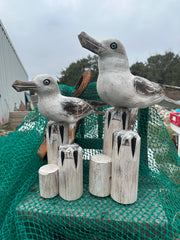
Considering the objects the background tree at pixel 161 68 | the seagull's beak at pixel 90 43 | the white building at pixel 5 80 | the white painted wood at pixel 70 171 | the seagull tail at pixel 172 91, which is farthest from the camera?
the background tree at pixel 161 68

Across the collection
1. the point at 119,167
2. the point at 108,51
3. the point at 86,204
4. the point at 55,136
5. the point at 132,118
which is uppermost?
the point at 108,51

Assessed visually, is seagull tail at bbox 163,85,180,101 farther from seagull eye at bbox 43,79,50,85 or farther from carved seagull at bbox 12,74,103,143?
seagull eye at bbox 43,79,50,85

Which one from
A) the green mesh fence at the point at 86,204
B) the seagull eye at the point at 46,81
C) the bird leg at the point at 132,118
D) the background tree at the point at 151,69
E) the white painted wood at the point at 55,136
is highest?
the background tree at the point at 151,69

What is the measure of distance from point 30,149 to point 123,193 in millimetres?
639

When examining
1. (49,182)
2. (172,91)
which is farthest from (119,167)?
(172,91)

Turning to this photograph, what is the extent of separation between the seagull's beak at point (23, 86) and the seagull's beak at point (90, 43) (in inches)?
12.7

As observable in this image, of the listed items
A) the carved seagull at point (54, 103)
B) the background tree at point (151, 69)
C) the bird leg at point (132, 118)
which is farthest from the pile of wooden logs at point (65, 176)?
the background tree at point (151, 69)

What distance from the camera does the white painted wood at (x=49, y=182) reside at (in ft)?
2.80

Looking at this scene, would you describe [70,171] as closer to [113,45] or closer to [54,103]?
[54,103]

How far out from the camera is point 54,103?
2.86 feet

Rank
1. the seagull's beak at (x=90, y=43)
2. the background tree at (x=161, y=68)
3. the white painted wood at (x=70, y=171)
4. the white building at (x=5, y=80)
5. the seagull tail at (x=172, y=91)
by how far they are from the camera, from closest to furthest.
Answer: the seagull's beak at (x=90, y=43) → the white painted wood at (x=70, y=171) → the seagull tail at (x=172, y=91) → the white building at (x=5, y=80) → the background tree at (x=161, y=68)

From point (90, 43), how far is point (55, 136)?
0.57m

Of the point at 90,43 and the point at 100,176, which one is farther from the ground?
the point at 90,43

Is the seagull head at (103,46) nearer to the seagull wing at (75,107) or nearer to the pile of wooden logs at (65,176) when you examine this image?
the seagull wing at (75,107)
